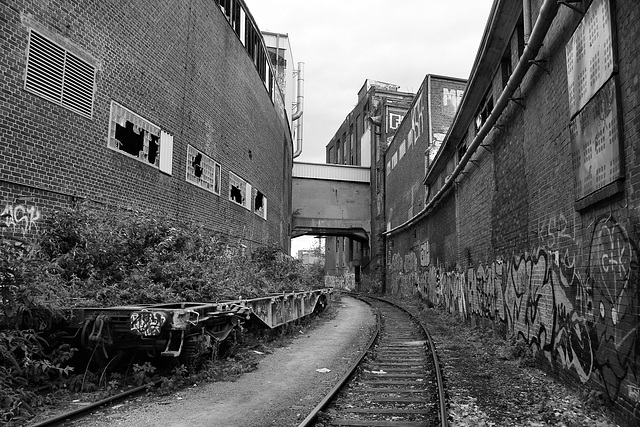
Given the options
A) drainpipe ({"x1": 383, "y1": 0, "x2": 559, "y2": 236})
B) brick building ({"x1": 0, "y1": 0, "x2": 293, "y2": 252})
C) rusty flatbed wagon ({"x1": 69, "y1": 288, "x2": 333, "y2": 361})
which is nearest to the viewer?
rusty flatbed wagon ({"x1": 69, "y1": 288, "x2": 333, "y2": 361})

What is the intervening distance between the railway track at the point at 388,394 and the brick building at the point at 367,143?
2903cm

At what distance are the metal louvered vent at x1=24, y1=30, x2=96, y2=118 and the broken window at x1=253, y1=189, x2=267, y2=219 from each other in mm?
11979

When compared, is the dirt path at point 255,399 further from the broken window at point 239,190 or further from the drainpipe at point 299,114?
the drainpipe at point 299,114

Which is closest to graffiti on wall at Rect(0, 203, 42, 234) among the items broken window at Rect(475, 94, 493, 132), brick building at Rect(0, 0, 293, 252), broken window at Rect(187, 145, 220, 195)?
brick building at Rect(0, 0, 293, 252)

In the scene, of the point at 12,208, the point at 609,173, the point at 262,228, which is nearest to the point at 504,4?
the point at 609,173

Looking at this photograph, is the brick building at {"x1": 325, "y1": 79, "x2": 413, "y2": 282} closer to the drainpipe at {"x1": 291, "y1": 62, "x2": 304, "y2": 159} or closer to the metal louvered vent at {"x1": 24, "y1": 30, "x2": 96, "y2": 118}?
the drainpipe at {"x1": 291, "y1": 62, "x2": 304, "y2": 159}

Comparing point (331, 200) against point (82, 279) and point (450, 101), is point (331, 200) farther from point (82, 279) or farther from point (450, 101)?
point (82, 279)

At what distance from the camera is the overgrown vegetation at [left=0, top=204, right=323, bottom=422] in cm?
538

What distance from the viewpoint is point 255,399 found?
20.1 feet

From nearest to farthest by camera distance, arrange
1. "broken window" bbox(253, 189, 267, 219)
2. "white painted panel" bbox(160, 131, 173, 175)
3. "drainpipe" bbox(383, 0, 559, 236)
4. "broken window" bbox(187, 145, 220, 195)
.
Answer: "drainpipe" bbox(383, 0, 559, 236), "white painted panel" bbox(160, 131, 173, 175), "broken window" bbox(187, 145, 220, 195), "broken window" bbox(253, 189, 267, 219)

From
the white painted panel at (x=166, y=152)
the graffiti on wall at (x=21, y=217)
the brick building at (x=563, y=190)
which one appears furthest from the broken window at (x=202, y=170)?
the brick building at (x=563, y=190)

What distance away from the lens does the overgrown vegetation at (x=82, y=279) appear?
5379 millimetres

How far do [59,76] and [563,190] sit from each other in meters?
8.72

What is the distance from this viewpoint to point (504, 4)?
977 centimetres
